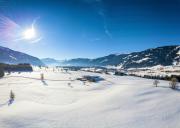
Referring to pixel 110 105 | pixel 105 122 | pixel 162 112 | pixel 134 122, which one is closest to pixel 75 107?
pixel 110 105

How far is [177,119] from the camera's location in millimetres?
18203

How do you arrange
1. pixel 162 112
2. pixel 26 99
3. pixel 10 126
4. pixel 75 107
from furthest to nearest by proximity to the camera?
1. pixel 26 99
2. pixel 75 107
3. pixel 162 112
4. pixel 10 126

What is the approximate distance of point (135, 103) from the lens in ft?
75.4

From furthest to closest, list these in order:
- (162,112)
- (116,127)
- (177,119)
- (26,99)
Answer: (26,99) → (162,112) → (177,119) → (116,127)

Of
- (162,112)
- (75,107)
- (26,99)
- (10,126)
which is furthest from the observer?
(26,99)

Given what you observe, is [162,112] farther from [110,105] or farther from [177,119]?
[110,105]

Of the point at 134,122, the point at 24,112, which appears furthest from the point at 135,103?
the point at 24,112

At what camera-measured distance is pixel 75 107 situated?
22.2m

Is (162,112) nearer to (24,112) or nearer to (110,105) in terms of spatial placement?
(110,105)

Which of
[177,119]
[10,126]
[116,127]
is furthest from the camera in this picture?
[177,119]

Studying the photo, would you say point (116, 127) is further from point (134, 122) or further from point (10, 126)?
point (10, 126)

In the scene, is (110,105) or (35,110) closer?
(35,110)

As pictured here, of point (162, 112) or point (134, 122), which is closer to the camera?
point (134, 122)

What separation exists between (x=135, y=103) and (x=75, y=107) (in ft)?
21.7
